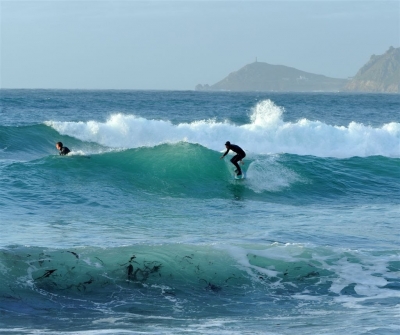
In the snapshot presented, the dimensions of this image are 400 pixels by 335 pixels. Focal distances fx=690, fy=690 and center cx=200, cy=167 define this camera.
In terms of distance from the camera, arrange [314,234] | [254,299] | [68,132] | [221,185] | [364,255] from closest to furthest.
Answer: [254,299] < [364,255] < [314,234] < [221,185] < [68,132]

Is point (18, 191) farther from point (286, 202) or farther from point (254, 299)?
point (254, 299)

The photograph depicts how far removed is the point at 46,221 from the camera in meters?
13.5

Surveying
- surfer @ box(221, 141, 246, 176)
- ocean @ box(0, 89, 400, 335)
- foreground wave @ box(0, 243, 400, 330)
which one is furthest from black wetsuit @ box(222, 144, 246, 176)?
foreground wave @ box(0, 243, 400, 330)

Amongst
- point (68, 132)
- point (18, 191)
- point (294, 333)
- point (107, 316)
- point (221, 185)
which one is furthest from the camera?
point (68, 132)

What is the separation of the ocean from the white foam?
4595mm

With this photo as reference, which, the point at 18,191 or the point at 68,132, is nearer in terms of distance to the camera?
the point at 18,191

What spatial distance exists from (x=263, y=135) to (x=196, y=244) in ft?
57.0

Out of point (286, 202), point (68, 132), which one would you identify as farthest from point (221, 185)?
point (68, 132)

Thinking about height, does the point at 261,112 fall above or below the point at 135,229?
above

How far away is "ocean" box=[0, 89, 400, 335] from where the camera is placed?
8828 millimetres

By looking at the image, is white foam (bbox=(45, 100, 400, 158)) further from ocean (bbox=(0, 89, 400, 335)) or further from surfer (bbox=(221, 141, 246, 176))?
surfer (bbox=(221, 141, 246, 176))

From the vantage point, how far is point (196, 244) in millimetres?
11805

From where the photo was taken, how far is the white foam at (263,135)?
28156 mm

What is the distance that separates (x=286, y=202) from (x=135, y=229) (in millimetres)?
5472
